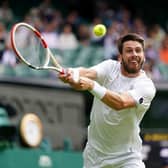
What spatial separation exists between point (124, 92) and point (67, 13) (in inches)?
451

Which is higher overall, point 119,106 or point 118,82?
point 118,82

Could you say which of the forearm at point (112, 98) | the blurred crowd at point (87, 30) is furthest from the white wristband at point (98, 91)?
the blurred crowd at point (87, 30)

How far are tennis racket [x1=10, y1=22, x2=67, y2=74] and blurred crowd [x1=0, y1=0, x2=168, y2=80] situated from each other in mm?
5324

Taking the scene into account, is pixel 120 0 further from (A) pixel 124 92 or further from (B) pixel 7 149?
(A) pixel 124 92

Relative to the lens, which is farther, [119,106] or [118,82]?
[118,82]

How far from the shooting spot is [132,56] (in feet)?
25.8

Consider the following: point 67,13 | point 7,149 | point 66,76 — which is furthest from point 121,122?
point 67,13

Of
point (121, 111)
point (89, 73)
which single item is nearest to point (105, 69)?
point (89, 73)

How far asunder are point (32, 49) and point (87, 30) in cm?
874

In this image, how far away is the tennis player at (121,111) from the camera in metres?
7.93

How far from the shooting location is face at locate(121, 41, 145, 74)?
788 cm

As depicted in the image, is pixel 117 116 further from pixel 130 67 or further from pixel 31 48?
pixel 31 48

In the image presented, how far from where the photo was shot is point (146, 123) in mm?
16312

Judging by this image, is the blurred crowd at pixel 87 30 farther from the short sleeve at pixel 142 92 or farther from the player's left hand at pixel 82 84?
the player's left hand at pixel 82 84
